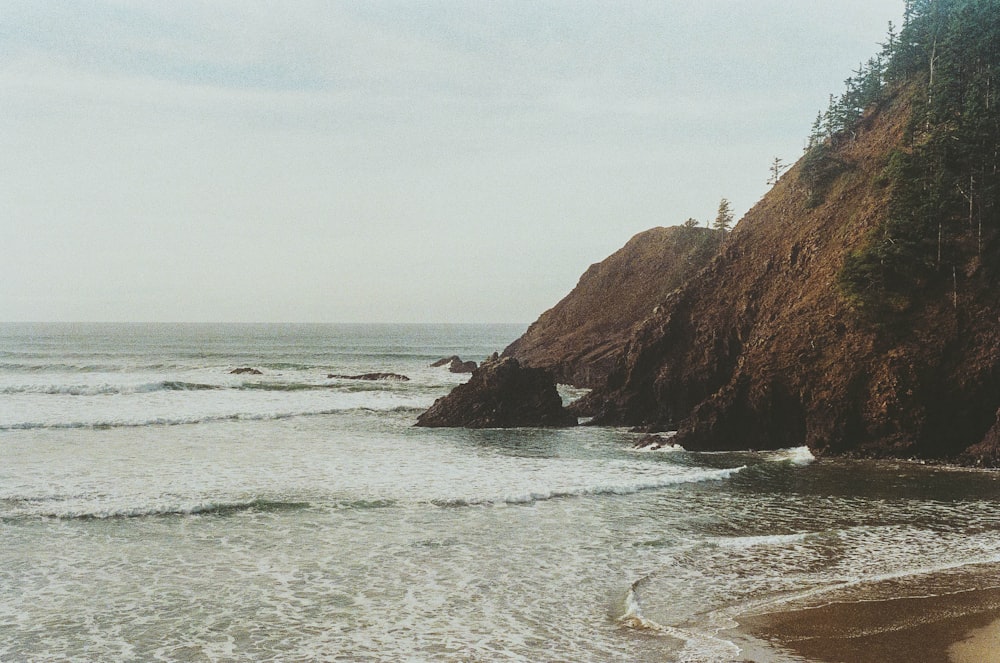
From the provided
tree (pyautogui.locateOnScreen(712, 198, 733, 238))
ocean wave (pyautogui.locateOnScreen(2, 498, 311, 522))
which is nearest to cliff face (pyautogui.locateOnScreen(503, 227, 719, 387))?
tree (pyautogui.locateOnScreen(712, 198, 733, 238))

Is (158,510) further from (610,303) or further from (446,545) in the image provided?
(610,303)

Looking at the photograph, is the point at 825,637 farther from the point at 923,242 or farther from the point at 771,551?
the point at 923,242

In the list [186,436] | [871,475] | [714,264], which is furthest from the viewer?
[714,264]

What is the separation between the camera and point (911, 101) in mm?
39875

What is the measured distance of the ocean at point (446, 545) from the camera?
11.5m

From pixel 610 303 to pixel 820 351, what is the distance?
142 feet

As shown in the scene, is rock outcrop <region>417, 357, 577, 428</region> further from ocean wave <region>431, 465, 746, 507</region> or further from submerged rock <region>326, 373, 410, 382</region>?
Result: submerged rock <region>326, 373, 410, 382</region>

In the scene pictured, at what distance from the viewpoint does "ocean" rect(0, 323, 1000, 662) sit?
37.6ft

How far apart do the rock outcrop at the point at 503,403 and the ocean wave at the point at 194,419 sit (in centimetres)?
626

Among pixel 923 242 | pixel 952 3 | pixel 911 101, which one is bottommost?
pixel 923 242

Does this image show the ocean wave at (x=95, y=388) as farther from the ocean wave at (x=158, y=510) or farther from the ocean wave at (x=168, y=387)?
the ocean wave at (x=158, y=510)

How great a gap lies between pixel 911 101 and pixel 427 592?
39.6 metres

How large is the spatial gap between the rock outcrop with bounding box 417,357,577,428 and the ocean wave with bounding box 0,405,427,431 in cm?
626

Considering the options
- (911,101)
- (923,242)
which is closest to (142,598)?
(923,242)
